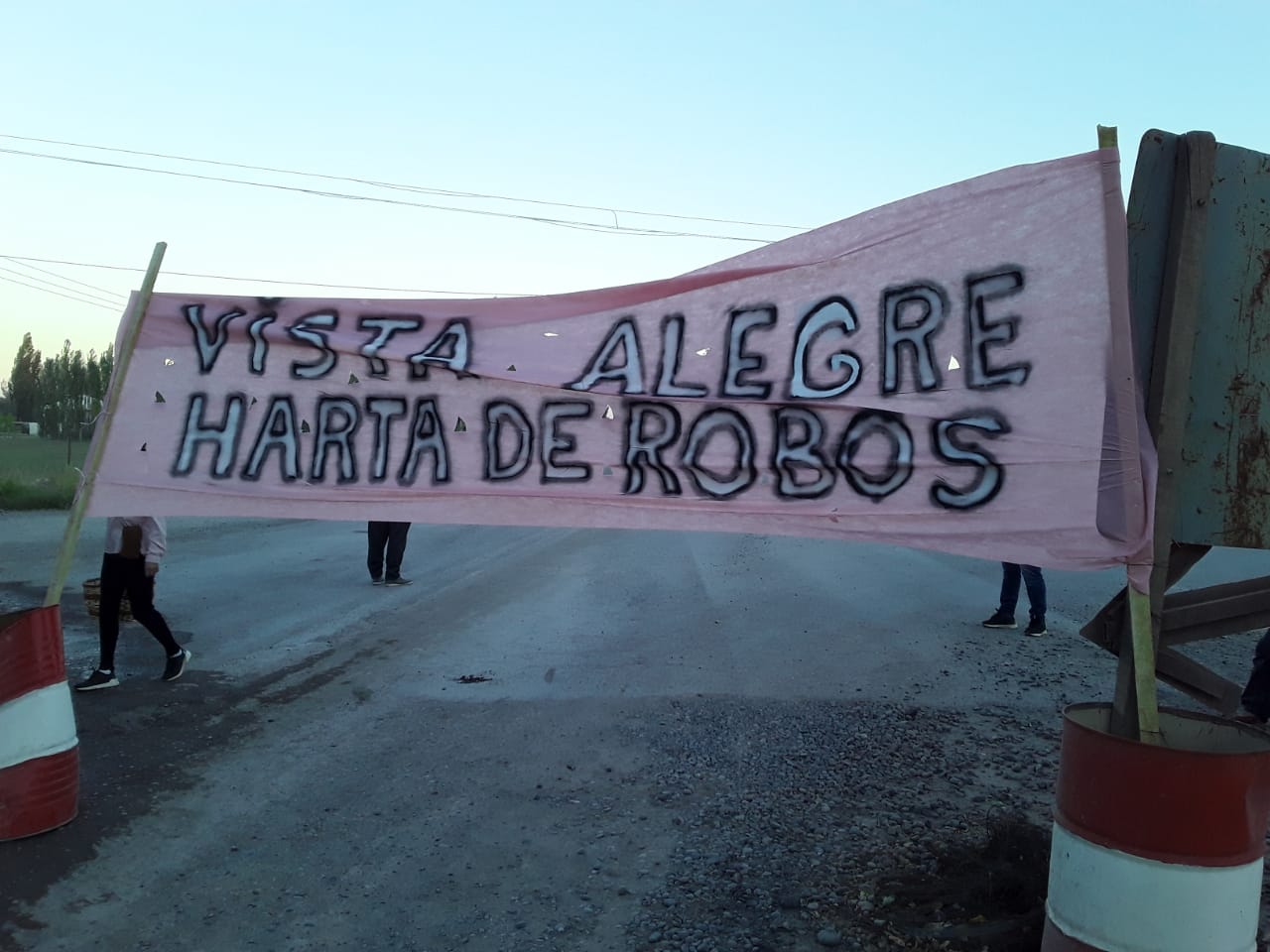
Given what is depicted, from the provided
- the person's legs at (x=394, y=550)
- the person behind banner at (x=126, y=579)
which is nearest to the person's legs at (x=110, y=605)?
the person behind banner at (x=126, y=579)

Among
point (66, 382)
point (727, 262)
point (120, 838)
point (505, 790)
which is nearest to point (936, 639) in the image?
point (505, 790)

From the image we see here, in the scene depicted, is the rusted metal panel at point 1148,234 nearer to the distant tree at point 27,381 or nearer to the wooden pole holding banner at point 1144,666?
the wooden pole holding banner at point 1144,666

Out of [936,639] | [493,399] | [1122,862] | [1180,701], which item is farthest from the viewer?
[936,639]

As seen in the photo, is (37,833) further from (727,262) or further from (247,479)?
(727,262)

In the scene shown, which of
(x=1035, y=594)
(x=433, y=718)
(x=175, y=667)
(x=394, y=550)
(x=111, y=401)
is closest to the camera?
(x=111, y=401)

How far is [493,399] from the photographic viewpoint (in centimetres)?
430

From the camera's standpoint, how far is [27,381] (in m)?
85.9

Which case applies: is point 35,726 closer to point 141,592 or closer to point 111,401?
point 111,401

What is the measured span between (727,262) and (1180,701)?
5434 millimetres

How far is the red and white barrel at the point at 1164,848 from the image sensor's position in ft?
9.21

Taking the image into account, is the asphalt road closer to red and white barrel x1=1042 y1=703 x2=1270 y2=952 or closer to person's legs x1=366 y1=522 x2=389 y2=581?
person's legs x1=366 y1=522 x2=389 y2=581

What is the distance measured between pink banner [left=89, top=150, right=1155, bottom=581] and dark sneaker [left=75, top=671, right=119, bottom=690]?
2808mm

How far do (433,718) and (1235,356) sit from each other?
4.99 m

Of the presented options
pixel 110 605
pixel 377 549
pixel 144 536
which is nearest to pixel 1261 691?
pixel 144 536
